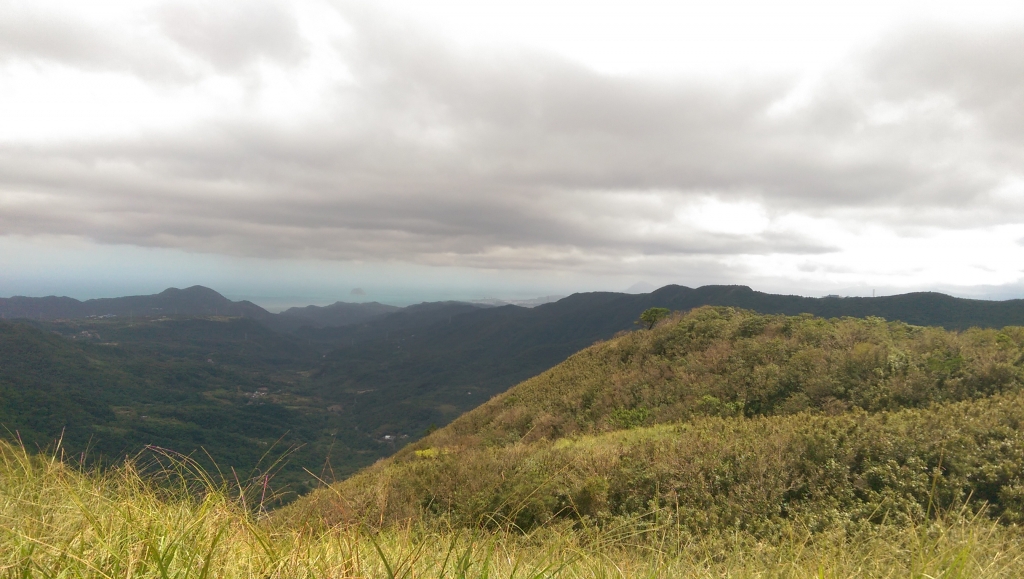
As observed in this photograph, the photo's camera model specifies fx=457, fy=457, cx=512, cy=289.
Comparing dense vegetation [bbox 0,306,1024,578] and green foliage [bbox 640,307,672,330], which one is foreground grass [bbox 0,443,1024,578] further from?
green foliage [bbox 640,307,672,330]

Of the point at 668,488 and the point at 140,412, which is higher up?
the point at 668,488

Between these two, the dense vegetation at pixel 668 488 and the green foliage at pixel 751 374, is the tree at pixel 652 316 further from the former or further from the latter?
the dense vegetation at pixel 668 488

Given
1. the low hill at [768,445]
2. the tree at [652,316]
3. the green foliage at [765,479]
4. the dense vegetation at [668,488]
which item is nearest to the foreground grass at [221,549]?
the dense vegetation at [668,488]

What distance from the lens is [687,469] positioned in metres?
8.04

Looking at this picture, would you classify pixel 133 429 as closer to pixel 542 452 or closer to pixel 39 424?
pixel 39 424

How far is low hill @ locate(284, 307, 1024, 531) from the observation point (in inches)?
260

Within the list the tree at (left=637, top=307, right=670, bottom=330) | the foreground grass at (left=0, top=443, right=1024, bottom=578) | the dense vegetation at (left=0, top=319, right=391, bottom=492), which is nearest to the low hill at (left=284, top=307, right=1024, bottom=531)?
the foreground grass at (left=0, top=443, right=1024, bottom=578)

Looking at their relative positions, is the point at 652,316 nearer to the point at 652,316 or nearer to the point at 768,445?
the point at 652,316

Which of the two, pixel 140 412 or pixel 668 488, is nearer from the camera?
pixel 668 488

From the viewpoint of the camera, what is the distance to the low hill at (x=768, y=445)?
6594 mm

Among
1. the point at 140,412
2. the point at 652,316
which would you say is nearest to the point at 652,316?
the point at 652,316

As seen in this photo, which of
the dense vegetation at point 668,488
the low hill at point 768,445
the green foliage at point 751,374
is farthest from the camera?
the green foliage at point 751,374

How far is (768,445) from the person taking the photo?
27.3ft

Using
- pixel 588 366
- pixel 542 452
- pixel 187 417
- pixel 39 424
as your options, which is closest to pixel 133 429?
pixel 39 424
